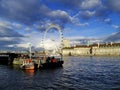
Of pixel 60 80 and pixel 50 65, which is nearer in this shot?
pixel 60 80

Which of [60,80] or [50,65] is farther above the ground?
[50,65]

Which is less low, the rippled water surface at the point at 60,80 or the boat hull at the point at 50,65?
the boat hull at the point at 50,65

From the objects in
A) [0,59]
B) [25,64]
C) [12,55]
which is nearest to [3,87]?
[25,64]

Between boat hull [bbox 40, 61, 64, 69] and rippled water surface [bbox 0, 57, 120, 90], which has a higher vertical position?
boat hull [bbox 40, 61, 64, 69]

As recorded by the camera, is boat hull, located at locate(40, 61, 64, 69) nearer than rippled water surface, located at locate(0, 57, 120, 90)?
No

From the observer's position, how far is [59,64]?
98.9m

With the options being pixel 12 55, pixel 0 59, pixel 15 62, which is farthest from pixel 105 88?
pixel 0 59

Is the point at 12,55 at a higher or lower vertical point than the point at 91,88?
higher

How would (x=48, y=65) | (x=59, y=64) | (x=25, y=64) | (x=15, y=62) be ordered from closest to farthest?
(x=25, y=64) < (x=48, y=65) < (x=59, y=64) < (x=15, y=62)

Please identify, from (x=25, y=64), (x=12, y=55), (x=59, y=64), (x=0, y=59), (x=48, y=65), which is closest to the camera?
(x=25, y=64)

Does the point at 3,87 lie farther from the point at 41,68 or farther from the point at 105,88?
the point at 41,68

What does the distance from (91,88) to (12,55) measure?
85.0m

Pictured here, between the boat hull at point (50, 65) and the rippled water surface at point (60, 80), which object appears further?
the boat hull at point (50, 65)

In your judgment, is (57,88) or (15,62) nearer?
(57,88)
